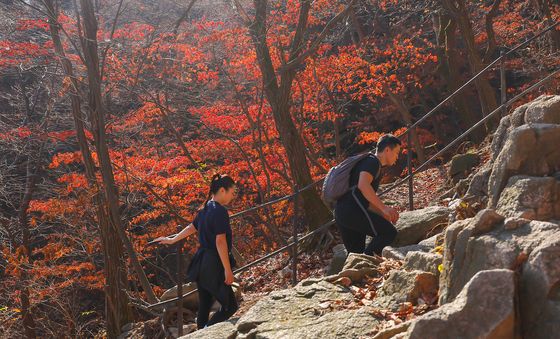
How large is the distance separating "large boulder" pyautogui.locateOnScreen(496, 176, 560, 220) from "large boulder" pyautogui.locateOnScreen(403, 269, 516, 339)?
1.39 metres

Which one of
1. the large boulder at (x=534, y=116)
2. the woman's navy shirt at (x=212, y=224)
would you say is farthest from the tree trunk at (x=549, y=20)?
the woman's navy shirt at (x=212, y=224)

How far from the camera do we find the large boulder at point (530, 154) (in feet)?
14.8

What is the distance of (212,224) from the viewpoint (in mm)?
5125

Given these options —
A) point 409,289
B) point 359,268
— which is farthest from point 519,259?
point 359,268

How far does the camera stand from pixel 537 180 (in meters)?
4.22

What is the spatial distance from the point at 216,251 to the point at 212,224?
244 mm

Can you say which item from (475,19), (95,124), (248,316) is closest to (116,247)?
(95,124)

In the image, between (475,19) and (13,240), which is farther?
(475,19)

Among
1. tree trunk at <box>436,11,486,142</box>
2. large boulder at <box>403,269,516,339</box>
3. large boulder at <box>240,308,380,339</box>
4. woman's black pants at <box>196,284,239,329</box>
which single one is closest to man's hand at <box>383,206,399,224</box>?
large boulder at <box>240,308,380,339</box>

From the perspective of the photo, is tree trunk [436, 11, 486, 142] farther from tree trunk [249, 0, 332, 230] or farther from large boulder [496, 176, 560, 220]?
large boulder [496, 176, 560, 220]

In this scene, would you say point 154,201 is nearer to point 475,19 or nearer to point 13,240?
point 13,240

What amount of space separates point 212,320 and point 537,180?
285cm

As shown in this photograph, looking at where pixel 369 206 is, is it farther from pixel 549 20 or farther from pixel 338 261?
pixel 549 20

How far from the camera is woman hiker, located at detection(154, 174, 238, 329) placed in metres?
5.09
